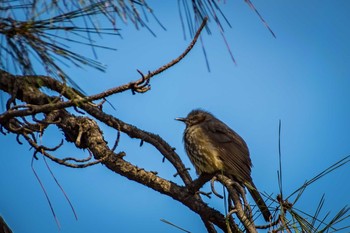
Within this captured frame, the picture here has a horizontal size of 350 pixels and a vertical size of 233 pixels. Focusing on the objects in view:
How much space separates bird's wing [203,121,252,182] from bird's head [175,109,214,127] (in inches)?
7.3

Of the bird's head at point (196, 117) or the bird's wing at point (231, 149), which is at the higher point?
the bird's head at point (196, 117)

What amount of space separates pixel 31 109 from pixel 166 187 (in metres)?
1.38

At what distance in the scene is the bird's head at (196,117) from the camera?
6652 mm

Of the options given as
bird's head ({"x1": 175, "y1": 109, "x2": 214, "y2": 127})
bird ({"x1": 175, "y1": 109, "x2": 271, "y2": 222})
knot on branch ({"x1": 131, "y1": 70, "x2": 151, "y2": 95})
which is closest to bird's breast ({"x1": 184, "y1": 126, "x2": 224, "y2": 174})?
bird ({"x1": 175, "y1": 109, "x2": 271, "y2": 222})

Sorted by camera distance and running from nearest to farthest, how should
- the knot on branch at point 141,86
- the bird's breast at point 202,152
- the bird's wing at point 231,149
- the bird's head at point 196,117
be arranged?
the knot on branch at point 141,86 → the bird's wing at point 231,149 → the bird's breast at point 202,152 → the bird's head at point 196,117

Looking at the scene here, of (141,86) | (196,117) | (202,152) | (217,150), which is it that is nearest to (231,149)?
(217,150)

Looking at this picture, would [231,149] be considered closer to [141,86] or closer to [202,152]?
[202,152]

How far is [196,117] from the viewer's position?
672 cm

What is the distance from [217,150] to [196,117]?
875 mm

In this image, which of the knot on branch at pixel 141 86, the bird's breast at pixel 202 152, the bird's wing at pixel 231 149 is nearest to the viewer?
the knot on branch at pixel 141 86

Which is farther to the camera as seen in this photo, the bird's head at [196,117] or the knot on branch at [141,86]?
the bird's head at [196,117]

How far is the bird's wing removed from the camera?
570 cm

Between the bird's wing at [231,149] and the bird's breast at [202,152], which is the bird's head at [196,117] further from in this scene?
the bird's breast at [202,152]

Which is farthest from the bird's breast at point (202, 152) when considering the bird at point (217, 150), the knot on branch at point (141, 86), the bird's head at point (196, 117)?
the knot on branch at point (141, 86)
